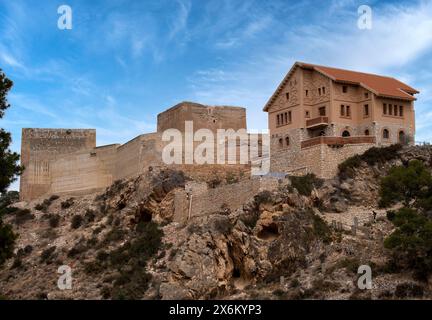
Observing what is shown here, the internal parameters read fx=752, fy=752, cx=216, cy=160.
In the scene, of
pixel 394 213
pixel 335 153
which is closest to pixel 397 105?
pixel 335 153

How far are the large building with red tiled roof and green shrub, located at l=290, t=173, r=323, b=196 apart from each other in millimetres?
1499

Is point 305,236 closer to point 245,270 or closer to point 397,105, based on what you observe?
point 245,270

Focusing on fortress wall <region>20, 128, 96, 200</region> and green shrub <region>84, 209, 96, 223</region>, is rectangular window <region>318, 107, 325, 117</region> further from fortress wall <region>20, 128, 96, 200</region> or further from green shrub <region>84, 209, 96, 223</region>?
fortress wall <region>20, 128, 96, 200</region>

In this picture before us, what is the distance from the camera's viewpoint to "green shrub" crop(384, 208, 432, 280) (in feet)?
128

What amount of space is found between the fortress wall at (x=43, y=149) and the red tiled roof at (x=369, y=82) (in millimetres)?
18463

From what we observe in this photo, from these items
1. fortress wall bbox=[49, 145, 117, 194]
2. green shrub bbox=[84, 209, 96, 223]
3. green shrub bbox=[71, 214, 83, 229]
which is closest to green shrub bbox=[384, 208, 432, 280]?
green shrub bbox=[84, 209, 96, 223]

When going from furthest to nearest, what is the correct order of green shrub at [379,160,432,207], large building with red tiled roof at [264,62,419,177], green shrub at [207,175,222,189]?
green shrub at [207,175,222,189] < large building with red tiled roof at [264,62,419,177] < green shrub at [379,160,432,207]

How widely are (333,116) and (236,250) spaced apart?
1420cm

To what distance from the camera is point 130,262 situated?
49281mm

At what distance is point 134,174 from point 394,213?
21.7m

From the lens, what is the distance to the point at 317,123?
54625 millimetres

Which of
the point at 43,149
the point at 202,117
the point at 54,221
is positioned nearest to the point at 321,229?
the point at 202,117

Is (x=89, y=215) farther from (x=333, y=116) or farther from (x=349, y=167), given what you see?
(x=349, y=167)
